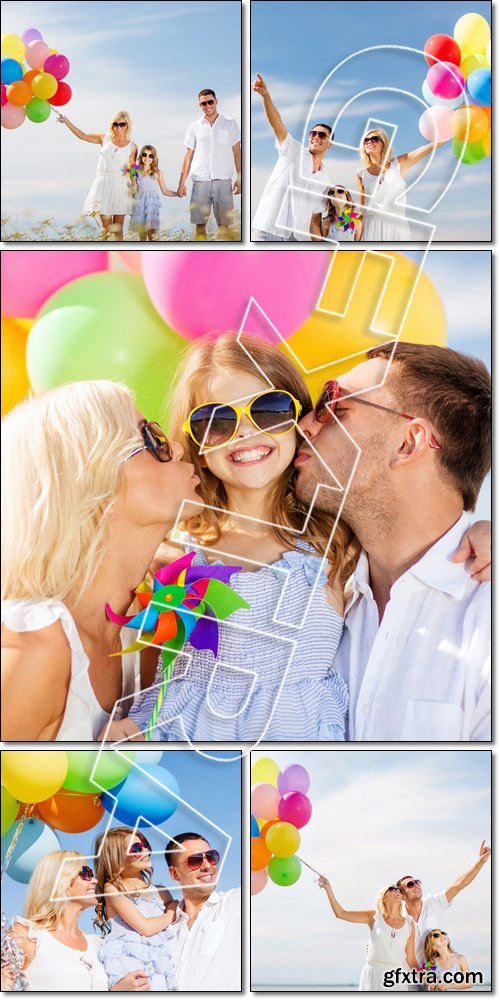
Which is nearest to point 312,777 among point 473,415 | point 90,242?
point 473,415

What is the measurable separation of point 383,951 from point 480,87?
2.67m

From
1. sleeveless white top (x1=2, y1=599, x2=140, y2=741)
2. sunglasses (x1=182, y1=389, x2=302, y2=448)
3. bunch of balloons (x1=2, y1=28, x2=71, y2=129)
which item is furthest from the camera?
bunch of balloons (x1=2, y1=28, x2=71, y2=129)

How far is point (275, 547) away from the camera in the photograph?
3.16m

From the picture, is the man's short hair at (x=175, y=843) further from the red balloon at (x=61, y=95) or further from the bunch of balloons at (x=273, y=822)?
the red balloon at (x=61, y=95)

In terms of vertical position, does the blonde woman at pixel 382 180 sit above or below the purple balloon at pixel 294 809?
above

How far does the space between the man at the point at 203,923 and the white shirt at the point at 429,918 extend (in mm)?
539

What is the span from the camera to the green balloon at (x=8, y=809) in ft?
10.1

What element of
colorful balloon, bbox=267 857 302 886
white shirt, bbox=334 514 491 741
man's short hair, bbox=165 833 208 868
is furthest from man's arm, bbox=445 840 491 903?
man's short hair, bbox=165 833 208 868

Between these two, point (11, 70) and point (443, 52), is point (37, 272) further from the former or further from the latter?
point (443, 52)

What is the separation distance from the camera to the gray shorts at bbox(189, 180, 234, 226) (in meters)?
3.22

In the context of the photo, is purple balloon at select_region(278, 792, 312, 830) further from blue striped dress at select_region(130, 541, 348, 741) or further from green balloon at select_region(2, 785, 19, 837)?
green balloon at select_region(2, 785, 19, 837)

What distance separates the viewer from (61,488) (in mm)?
3039

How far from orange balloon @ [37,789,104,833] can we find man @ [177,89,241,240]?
5.75ft

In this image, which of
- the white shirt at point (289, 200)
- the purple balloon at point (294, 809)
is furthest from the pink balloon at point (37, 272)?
the purple balloon at point (294, 809)
